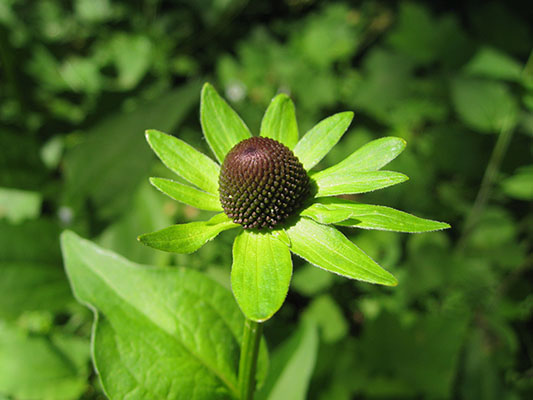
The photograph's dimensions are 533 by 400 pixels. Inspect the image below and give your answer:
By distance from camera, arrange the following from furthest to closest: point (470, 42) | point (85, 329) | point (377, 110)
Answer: point (377, 110) < point (470, 42) < point (85, 329)

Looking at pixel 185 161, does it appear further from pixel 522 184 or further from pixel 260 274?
pixel 522 184

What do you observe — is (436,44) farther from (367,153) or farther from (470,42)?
(367,153)

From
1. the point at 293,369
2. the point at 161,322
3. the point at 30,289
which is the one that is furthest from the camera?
the point at 30,289

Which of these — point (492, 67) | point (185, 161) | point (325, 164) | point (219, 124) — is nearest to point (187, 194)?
point (185, 161)

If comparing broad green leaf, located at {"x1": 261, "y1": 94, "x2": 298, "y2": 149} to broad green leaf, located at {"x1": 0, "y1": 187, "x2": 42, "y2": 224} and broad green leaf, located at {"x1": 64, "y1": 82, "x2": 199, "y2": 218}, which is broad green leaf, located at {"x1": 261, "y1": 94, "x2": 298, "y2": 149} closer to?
broad green leaf, located at {"x1": 64, "y1": 82, "x2": 199, "y2": 218}

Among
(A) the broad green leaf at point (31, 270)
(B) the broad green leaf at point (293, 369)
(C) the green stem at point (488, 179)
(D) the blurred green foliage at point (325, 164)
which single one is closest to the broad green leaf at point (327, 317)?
(D) the blurred green foliage at point (325, 164)

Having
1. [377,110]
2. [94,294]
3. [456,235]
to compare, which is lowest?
[456,235]

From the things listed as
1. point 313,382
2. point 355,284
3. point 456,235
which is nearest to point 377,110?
point 456,235

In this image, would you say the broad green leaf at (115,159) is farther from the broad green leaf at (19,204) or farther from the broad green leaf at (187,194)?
the broad green leaf at (187,194)
